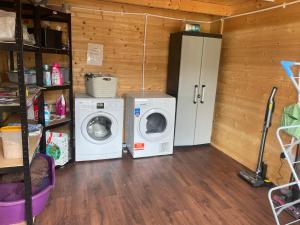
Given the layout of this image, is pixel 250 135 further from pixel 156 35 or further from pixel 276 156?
pixel 156 35

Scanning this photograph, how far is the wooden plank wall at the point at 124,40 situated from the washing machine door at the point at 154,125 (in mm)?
610

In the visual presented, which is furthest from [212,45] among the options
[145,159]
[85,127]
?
[85,127]

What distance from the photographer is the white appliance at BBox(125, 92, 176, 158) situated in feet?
10.4

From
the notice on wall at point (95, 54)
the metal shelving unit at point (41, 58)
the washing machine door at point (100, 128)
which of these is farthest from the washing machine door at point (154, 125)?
the notice on wall at point (95, 54)

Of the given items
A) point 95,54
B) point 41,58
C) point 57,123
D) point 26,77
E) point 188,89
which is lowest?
point 57,123

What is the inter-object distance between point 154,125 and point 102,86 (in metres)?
0.98

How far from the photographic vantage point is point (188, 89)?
11.5ft

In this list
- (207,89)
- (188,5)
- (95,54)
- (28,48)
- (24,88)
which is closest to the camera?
(24,88)

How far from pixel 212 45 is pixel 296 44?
119 cm

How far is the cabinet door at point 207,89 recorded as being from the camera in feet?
11.3

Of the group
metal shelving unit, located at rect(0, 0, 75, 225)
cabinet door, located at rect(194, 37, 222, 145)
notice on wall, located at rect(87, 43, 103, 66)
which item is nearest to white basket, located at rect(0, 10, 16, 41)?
metal shelving unit, located at rect(0, 0, 75, 225)

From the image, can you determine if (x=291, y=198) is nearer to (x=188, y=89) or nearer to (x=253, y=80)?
(x=253, y=80)

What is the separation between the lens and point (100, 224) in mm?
1988

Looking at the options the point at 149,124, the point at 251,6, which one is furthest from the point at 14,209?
the point at 251,6
